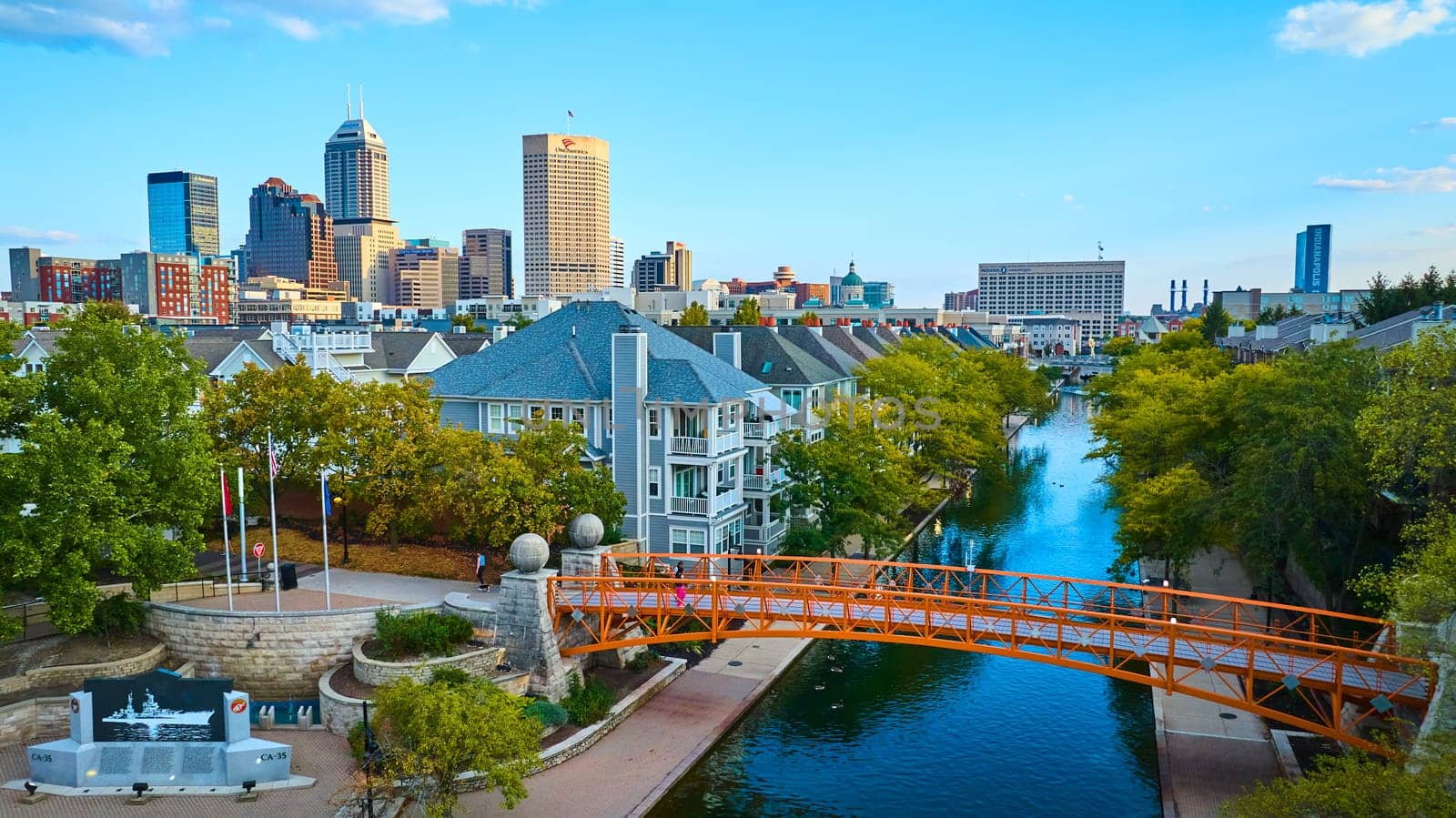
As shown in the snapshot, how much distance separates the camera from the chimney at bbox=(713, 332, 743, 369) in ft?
188

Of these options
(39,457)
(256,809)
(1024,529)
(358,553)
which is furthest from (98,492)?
(1024,529)

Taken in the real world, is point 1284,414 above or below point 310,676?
above

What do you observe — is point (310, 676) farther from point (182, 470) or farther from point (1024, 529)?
point (1024, 529)

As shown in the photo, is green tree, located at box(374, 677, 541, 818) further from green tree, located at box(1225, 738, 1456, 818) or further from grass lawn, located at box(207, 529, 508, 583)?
green tree, located at box(1225, 738, 1456, 818)

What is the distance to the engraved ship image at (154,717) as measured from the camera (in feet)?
92.6

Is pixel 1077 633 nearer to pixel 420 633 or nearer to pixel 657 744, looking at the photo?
pixel 657 744

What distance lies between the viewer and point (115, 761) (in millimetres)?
Answer: 28172

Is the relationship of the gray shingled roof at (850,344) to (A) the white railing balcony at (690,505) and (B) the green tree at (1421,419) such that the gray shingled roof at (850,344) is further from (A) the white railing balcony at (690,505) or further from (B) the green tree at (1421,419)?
(B) the green tree at (1421,419)

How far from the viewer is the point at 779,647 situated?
133 ft

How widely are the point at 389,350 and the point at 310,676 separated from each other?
48.9 metres

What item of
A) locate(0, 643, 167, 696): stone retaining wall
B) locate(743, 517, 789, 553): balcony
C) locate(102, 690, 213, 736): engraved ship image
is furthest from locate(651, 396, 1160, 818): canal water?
locate(0, 643, 167, 696): stone retaining wall

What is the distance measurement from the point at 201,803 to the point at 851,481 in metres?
29.9

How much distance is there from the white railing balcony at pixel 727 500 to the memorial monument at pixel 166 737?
72.9 feet

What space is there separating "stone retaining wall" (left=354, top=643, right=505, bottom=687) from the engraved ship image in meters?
4.81
